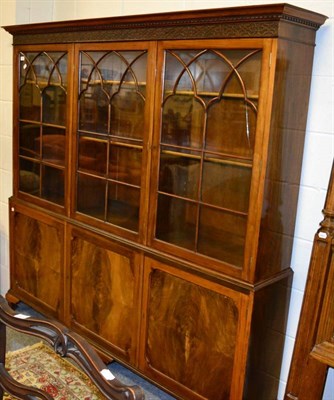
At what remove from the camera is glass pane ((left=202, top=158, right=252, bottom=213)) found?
6.63 ft

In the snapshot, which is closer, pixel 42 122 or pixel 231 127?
pixel 231 127

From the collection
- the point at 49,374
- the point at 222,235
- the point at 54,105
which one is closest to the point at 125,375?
the point at 49,374

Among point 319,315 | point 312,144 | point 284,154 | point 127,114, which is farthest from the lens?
point 127,114

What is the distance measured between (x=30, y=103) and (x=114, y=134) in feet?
2.56

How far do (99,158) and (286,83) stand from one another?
1.09m

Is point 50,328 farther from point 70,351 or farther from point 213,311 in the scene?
point 213,311

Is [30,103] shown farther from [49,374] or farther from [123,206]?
[49,374]

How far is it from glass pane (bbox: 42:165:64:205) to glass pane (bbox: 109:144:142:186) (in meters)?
0.44

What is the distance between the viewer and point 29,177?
307 centimetres

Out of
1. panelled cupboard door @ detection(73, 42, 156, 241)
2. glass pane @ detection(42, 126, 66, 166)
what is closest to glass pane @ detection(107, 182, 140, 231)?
panelled cupboard door @ detection(73, 42, 156, 241)

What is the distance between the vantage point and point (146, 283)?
2406mm

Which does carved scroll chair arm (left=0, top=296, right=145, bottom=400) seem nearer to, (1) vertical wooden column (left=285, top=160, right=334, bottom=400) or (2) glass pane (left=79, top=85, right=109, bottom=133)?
(1) vertical wooden column (left=285, top=160, right=334, bottom=400)

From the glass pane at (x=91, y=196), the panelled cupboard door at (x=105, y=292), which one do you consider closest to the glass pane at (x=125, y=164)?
the glass pane at (x=91, y=196)

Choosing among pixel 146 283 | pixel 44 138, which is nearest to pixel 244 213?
pixel 146 283
